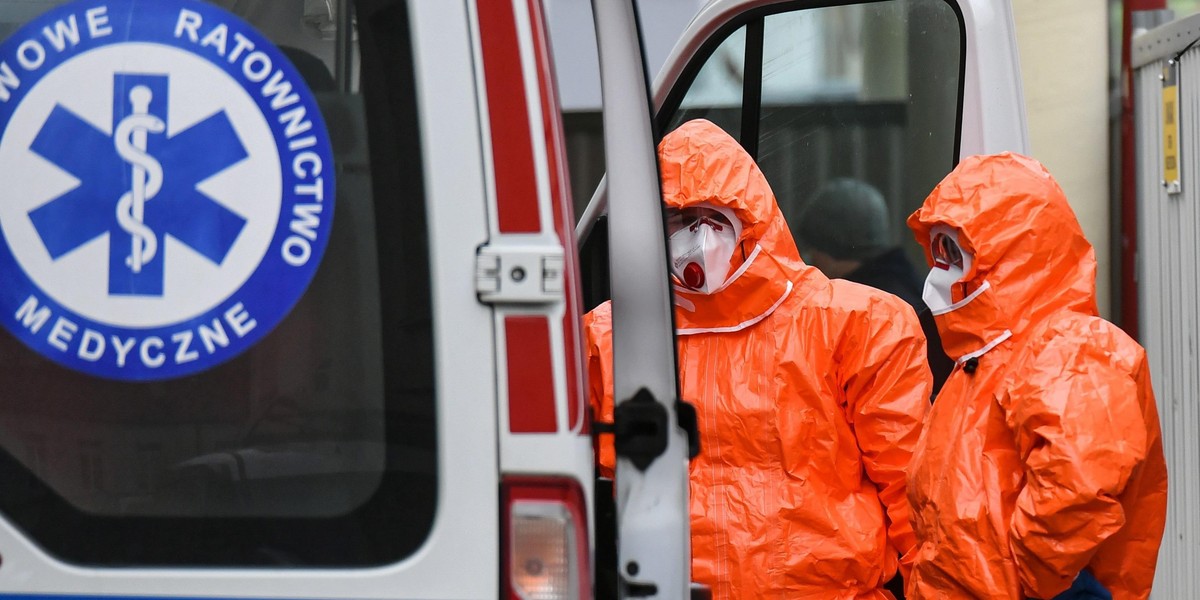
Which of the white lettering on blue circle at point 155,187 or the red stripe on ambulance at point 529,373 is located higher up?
the white lettering on blue circle at point 155,187

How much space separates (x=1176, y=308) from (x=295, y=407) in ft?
12.7

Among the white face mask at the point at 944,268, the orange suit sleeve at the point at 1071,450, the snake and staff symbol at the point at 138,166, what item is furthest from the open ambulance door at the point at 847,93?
the snake and staff symbol at the point at 138,166

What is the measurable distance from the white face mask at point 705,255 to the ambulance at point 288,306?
1.32 meters

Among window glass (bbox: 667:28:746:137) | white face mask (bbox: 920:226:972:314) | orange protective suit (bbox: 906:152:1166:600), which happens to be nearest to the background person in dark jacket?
window glass (bbox: 667:28:746:137)

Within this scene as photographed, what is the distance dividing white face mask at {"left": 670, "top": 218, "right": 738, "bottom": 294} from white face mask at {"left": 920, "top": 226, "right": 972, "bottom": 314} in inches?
17.5

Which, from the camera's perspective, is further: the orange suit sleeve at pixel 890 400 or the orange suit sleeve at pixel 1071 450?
the orange suit sleeve at pixel 890 400

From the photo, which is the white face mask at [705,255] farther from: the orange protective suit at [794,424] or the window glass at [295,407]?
the window glass at [295,407]

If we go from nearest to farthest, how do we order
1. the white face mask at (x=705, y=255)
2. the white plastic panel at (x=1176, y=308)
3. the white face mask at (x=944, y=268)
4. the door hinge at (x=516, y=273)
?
1. the door hinge at (x=516, y=273)
2. the white face mask at (x=944, y=268)
3. the white face mask at (x=705, y=255)
4. the white plastic panel at (x=1176, y=308)

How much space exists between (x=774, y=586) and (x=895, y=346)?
Answer: 586mm

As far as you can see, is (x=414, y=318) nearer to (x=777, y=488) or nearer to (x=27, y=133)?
(x=27, y=133)

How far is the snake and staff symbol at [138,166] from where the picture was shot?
1.50 m

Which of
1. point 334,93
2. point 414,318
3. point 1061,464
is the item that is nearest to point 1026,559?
point 1061,464

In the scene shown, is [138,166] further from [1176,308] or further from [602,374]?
[1176,308]

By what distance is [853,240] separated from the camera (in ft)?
12.6
